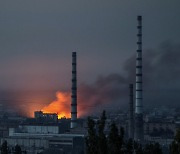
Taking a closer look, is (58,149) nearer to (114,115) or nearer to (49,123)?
(49,123)

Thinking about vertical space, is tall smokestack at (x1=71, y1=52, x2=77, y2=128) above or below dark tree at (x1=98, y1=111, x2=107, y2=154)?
above

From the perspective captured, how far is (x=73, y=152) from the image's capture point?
106ft

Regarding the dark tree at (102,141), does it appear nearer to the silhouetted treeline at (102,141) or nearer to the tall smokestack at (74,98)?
the silhouetted treeline at (102,141)

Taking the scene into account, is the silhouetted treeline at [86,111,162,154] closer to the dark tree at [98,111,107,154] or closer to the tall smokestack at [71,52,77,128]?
the dark tree at [98,111,107,154]

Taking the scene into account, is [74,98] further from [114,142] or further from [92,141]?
[92,141]

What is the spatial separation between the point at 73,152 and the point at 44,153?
2.16 meters

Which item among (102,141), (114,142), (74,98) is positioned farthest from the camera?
(74,98)

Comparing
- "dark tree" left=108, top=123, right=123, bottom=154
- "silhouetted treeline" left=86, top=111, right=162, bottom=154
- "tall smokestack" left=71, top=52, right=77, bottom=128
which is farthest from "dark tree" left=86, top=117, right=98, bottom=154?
"tall smokestack" left=71, top=52, right=77, bottom=128

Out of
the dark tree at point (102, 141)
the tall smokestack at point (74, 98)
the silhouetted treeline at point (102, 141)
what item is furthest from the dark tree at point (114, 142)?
the tall smokestack at point (74, 98)

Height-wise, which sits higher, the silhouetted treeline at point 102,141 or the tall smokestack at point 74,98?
the tall smokestack at point 74,98

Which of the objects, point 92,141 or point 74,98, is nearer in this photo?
point 92,141

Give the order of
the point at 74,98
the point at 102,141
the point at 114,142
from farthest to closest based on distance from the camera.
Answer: the point at 74,98 < the point at 114,142 < the point at 102,141

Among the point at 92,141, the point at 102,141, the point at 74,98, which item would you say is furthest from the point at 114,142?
the point at 74,98

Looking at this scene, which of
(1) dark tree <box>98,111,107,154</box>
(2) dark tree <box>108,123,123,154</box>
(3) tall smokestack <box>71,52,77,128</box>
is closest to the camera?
(1) dark tree <box>98,111,107,154</box>
